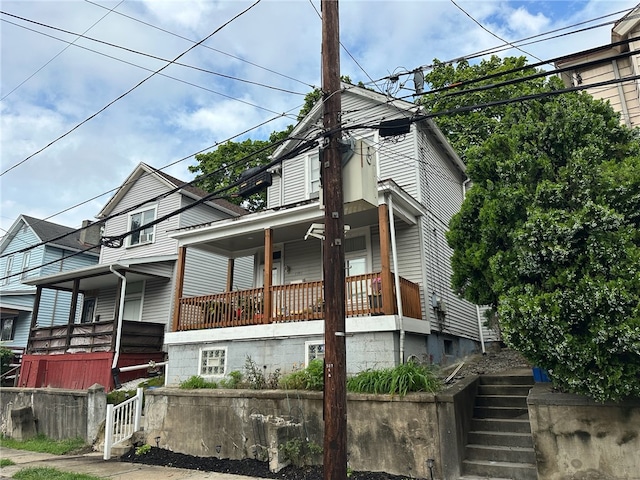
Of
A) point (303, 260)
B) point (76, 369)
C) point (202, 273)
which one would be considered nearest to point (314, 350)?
point (303, 260)

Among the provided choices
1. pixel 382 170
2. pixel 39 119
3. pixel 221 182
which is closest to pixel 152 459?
pixel 39 119

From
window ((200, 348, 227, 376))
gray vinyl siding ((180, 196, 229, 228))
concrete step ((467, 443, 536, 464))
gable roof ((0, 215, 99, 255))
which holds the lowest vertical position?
concrete step ((467, 443, 536, 464))

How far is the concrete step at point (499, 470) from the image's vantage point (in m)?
6.32

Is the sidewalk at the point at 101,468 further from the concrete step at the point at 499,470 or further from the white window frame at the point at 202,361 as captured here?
the concrete step at the point at 499,470

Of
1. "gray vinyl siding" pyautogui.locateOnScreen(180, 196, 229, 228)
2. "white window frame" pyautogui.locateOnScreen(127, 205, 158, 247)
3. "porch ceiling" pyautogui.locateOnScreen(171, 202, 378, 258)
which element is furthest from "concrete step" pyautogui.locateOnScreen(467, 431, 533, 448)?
"white window frame" pyautogui.locateOnScreen(127, 205, 158, 247)

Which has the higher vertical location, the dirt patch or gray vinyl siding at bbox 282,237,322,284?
gray vinyl siding at bbox 282,237,322,284

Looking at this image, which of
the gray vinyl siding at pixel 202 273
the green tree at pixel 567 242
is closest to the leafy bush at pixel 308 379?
the green tree at pixel 567 242

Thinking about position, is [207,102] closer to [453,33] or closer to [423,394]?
[453,33]

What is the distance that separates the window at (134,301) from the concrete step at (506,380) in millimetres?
12963

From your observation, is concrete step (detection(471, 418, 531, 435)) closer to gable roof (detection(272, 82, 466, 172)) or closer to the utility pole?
the utility pole

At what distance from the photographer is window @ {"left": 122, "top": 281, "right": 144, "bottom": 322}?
17.0 meters

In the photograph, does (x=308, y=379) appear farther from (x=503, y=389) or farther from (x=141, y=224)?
(x=141, y=224)

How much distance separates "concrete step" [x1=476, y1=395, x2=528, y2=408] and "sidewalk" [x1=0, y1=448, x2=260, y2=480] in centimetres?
437

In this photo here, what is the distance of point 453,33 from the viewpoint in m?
8.34
